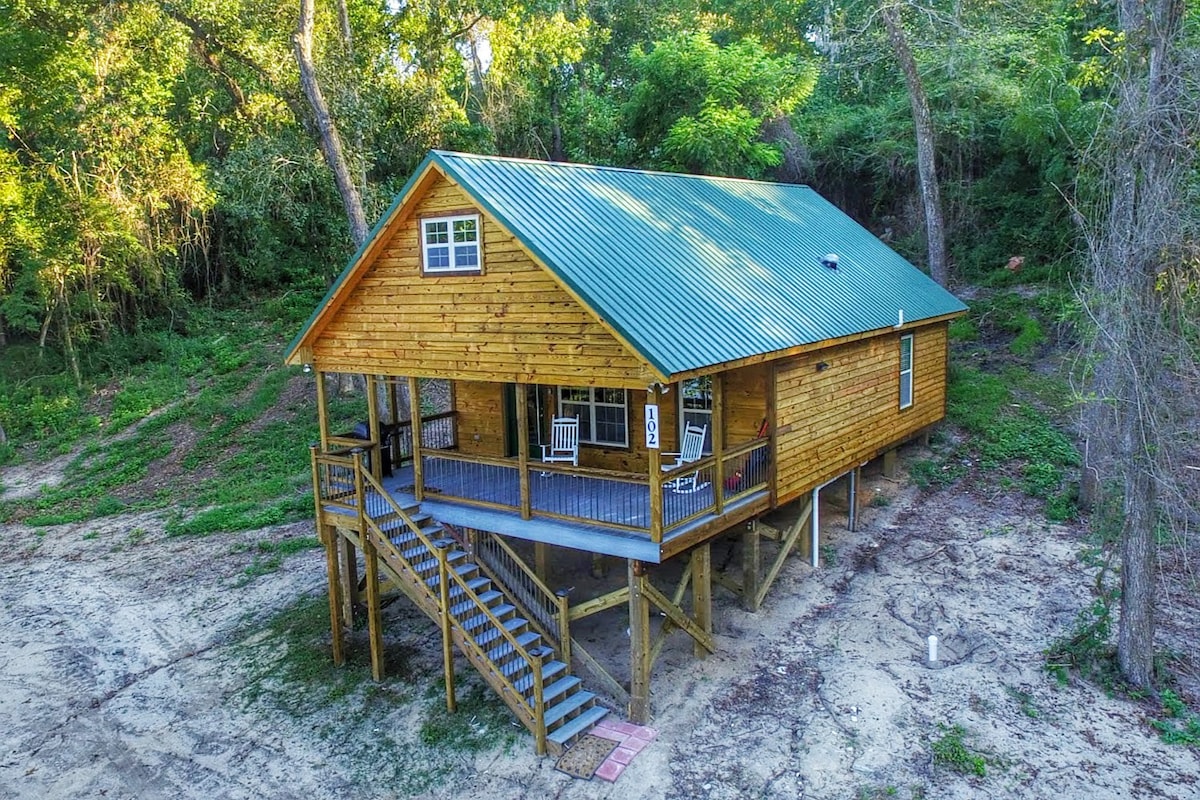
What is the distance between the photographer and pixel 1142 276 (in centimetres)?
977

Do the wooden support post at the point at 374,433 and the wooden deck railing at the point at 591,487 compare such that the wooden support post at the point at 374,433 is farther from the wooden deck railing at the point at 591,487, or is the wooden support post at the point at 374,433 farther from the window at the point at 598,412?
the window at the point at 598,412

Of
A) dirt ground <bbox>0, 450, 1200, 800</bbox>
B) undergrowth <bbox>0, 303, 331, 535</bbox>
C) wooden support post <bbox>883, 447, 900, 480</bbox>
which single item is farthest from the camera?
undergrowth <bbox>0, 303, 331, 535</bbox>

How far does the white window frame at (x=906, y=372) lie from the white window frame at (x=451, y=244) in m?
9.22

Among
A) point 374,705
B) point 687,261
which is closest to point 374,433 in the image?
point 374,705

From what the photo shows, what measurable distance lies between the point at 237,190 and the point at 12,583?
41.1ft

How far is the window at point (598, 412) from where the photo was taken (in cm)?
1403

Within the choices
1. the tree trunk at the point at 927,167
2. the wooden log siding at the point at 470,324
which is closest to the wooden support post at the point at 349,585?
the wooden log siding at the point at 470,324

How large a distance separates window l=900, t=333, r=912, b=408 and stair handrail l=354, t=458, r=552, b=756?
9.44 meters

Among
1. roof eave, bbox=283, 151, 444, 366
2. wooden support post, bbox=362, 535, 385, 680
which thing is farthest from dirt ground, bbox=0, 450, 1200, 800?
roof eave, bbox=283, 151, 444, 366

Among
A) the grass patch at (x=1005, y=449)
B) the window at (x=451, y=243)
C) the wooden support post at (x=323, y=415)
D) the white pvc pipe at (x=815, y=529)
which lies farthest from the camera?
the grass patch at (x=1005, y=449)

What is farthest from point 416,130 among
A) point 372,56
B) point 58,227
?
point 58,227

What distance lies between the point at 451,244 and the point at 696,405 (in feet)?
15.6

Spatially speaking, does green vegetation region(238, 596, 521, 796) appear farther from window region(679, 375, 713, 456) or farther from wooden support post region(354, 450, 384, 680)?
window region(679, 375, 713, 456)

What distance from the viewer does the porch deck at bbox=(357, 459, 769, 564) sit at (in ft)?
34.4
